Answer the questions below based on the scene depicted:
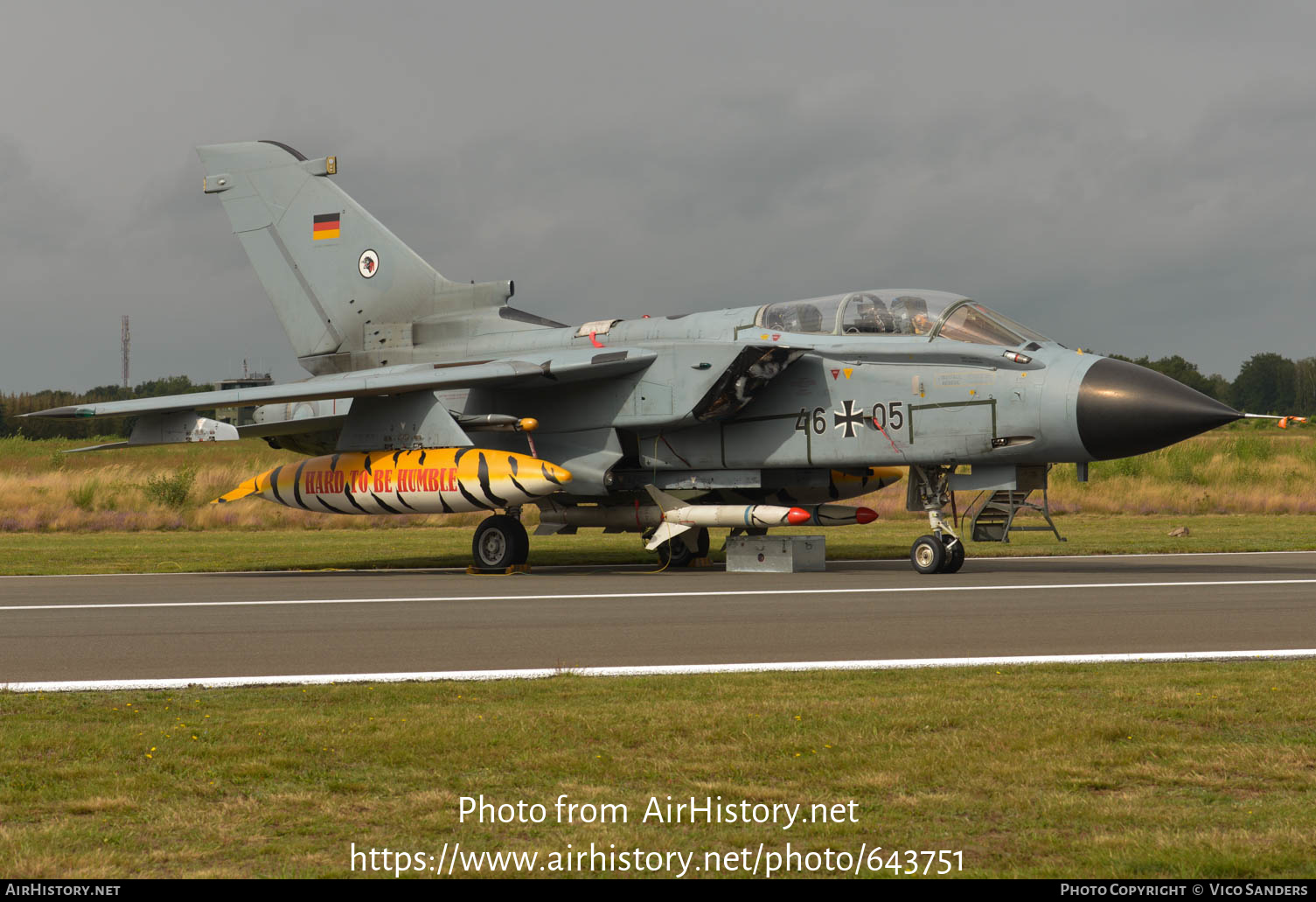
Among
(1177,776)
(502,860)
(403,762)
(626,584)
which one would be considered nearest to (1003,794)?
(1177,776)

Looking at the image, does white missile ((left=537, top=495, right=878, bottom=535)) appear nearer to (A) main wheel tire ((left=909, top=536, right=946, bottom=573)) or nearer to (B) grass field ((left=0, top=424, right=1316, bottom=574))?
(A) main wheel tire ((left=909, top=536, right=946, bottom=573))

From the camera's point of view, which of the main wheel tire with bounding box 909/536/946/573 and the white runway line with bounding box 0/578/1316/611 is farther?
the main wheel tire with bounding box 909/536/946/573

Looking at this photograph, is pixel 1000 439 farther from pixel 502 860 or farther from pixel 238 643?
pixel 502 860

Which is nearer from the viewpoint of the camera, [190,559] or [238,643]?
[238,643]

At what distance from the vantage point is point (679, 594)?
1344 centimetres

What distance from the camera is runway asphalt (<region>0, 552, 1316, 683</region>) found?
877cm

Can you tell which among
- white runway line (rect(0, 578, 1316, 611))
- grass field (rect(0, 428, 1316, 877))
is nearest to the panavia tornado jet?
white runway line (rect(0, 578, 1316, 611))

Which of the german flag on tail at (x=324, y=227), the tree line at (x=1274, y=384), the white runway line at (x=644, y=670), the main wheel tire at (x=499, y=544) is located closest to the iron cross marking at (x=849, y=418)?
the main wheel tire at (x=499, y=544)

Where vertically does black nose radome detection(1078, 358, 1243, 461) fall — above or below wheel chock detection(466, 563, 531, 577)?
above

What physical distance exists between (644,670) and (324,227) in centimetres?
1543

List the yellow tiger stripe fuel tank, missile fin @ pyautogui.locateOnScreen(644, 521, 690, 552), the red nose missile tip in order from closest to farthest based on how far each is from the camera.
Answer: the red nose missile tip < the yellow tiger stripe fuel tank < missile fin @ pyautogui.locateOnScreen(644, 521, 690, 552)

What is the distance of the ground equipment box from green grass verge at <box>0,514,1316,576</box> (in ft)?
8.86

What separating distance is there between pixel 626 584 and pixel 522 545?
3544 mm

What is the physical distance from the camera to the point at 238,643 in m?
9.68
